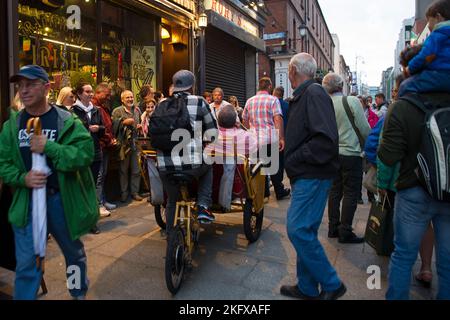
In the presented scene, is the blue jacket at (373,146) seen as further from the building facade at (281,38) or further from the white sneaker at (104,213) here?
the building facade at (281,38)

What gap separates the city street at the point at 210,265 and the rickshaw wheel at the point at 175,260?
→ 125 millimetres

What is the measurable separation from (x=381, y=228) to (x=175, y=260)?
6.54ft

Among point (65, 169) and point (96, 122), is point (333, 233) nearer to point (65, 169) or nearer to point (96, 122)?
point (65, 169)

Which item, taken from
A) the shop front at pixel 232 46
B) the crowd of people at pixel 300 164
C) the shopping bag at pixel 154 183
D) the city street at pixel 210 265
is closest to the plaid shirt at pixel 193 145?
the crowd of people at pixel 300 164

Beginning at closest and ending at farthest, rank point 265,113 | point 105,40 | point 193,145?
1. point 193,145
2. point 265,113
3. point 105,40

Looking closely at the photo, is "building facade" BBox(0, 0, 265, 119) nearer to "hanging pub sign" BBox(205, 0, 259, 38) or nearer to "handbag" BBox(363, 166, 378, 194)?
"hanging pub sign" BBox(205, 0, 259, 38)

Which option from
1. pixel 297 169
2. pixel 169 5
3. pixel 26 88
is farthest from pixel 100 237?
pixel 169 5

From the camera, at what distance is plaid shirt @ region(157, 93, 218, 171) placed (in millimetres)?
3295

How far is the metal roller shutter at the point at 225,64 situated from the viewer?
11062mm

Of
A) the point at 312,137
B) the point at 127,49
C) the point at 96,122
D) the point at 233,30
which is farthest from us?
the point at 233,30

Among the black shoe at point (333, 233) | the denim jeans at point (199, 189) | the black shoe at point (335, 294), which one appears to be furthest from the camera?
the black shoe at point (333, 233)

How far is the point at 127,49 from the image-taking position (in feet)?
26.7

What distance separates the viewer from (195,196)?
393 centimetres

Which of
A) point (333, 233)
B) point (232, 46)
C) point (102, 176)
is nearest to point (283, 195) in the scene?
point (333, 233)
